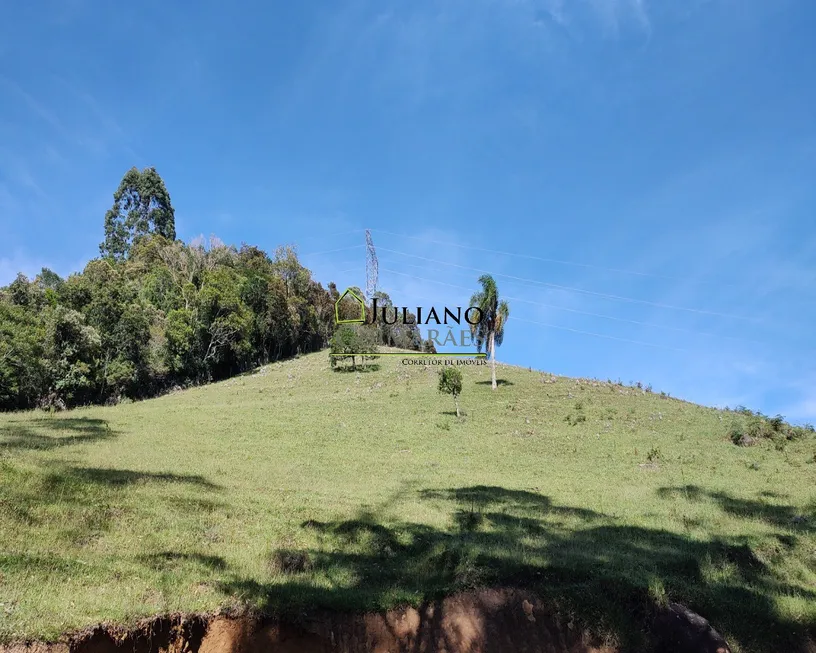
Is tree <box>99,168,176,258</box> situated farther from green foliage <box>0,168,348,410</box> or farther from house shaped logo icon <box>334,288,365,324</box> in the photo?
house shaped logo icon <box>334,288,365,324</box>

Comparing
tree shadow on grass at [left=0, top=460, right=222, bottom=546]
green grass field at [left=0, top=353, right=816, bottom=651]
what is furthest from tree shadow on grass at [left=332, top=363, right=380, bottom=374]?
tree shadow on grass at [left=0, top=460, right=222, bottom=546]

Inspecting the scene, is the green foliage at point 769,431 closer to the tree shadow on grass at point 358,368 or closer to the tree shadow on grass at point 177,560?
the tree shadow on grass at point 177,560

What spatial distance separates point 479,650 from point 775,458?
22.5m

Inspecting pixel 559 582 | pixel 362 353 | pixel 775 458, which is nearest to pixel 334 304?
pixel 362 353

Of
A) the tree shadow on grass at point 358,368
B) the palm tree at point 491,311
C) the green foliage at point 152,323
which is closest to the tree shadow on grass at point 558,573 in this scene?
the palm tree at point 491,311

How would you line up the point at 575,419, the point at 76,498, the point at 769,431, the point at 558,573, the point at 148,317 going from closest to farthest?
1. the point at 558,573
2. the point at 76,498
3. the point at 769,431
4. the point at 575,419
5. the point at 148,317

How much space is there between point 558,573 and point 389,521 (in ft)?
15.5

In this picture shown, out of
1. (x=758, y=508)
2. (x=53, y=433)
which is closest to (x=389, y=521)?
(x=758, y=508)

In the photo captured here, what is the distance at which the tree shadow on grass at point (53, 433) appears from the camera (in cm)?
1698

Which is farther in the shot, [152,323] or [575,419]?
[152,323]

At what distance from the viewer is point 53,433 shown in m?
20.1

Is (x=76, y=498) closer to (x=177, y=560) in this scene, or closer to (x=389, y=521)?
(x=177, y=560)

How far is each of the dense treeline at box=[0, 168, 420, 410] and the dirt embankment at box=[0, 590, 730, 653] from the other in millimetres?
38751

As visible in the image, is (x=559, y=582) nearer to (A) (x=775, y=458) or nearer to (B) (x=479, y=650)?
(B) (x=479, y=650)
